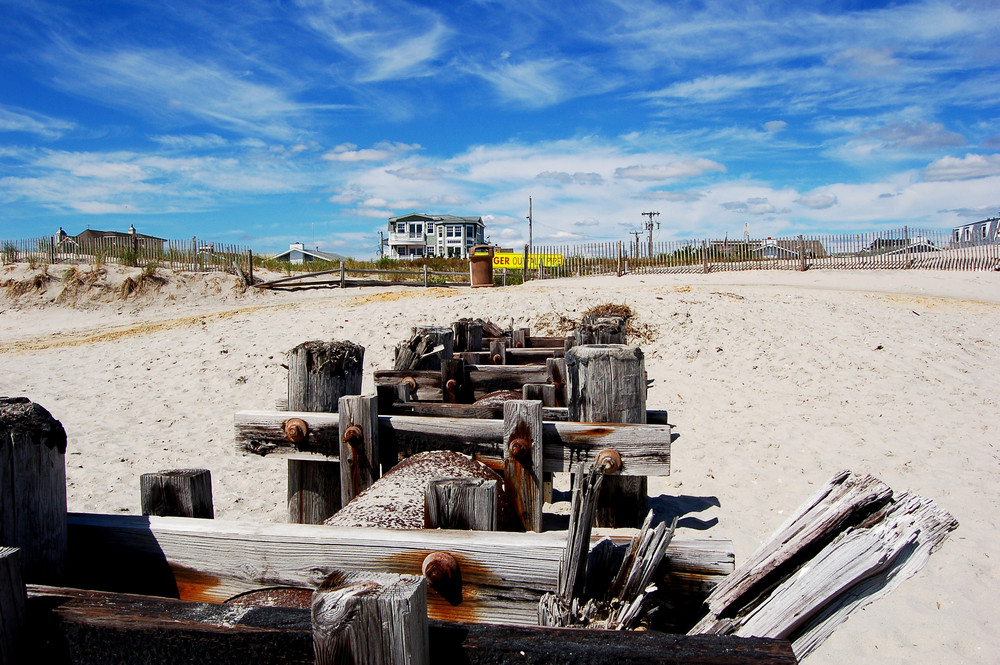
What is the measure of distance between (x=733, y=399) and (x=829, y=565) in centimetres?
822

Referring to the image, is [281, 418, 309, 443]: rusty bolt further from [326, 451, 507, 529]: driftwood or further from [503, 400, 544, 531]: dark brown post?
[503, 400, 544, 531]: dark brown post

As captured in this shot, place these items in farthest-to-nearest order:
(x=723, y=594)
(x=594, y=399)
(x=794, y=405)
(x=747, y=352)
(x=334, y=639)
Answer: (x=747, y=352), (x=794, y=405), (x=594, y=399), (x=723, y=594), (x=334, y=639)

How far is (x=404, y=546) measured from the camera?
Answer: 172cm

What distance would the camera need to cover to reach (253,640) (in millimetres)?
1292

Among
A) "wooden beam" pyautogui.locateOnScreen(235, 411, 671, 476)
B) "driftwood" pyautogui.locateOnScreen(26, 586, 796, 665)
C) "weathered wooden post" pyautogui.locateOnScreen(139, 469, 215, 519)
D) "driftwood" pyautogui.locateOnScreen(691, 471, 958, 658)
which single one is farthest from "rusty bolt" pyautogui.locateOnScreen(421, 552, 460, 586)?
"wooden beam" pyautogui.locateOnScreen(235, 411, 671, 476)

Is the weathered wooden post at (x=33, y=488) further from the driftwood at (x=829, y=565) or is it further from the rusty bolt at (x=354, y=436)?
the driftwood at (x=829, y=565)

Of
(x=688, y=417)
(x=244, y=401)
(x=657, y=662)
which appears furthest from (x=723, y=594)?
(x=244, y=401)

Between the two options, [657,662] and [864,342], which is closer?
[657,662]

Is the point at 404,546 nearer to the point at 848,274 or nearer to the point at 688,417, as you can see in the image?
the point at 688,417

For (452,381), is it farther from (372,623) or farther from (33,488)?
(372,623)

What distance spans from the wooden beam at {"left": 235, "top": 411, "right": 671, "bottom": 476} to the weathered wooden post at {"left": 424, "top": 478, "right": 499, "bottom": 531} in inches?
62.2

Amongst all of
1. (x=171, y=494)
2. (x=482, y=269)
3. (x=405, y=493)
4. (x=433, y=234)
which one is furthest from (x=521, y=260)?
(x=433, y=234)

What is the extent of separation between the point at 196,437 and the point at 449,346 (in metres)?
4.17

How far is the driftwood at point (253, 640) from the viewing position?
3.99ft
